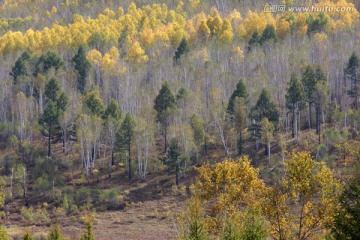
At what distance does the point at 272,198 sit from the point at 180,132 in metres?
26.8

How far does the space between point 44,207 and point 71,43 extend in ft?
134

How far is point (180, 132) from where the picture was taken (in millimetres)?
44688

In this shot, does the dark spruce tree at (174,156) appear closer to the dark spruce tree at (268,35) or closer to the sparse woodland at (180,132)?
the sparse woodland at (180,132)

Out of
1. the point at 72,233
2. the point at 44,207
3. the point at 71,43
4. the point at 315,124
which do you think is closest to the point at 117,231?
the point at 72,233

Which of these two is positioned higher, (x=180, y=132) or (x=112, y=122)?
(x=112, y=122)

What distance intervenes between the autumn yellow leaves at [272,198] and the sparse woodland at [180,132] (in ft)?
0.18

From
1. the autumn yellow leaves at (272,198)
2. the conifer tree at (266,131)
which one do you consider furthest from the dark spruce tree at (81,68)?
the autumn yellow leaves at (272,198)

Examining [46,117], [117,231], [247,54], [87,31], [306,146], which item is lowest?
[117,231]

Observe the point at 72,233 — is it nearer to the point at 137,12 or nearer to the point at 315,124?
the point at 315,124

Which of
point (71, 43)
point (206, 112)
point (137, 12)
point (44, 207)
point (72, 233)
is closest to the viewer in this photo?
point (72, 233)

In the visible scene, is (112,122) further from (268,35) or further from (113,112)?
(268,35)

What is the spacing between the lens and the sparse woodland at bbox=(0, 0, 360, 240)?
2017 cm

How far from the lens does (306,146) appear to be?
149 feet

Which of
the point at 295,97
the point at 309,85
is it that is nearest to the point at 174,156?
the point at 295,97
